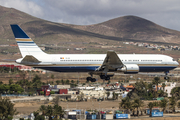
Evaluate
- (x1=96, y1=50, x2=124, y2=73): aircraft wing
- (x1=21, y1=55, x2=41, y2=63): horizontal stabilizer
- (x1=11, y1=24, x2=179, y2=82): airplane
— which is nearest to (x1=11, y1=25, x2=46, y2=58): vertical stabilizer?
(x1=11, y1=24, x2=179, y2=82): airplane

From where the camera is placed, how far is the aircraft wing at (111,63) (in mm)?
61219

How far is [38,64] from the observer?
6575 cm

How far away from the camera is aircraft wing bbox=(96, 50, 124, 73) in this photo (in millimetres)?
61219

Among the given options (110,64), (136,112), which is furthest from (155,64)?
(136,112)

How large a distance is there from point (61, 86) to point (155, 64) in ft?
169

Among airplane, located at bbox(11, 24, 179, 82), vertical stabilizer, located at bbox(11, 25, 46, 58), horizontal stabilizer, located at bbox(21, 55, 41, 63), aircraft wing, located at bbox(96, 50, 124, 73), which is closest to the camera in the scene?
aircraft wing, located at bbox(96, 50, 124, 73)

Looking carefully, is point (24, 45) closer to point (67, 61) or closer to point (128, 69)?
point (67, 61)

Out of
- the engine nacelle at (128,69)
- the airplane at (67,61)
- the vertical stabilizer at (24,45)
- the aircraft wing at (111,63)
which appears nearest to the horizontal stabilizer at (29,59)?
the airplane at (67,61)

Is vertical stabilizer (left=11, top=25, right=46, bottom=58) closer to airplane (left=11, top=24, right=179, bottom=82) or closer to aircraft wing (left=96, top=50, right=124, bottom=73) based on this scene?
airplane (left=11, top=24, right=179, bottom=82)

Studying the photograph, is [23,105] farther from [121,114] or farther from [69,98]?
[121,114]

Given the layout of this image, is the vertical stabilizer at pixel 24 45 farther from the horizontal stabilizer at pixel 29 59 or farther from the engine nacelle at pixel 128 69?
the engine nacelle at pixel 128 69

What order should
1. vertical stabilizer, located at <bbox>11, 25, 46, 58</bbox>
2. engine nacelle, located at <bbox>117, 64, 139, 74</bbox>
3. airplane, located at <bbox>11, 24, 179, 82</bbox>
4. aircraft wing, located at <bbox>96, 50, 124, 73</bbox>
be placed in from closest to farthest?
aircraft wing, located at <bbox>96, 50, 124, 73</bbox>, engine nacelle, located at <bbox>117, 64, 139, 74</bbox>, airplane, located at <bbox>11, 24, 179, 82</bbox>, vertical stabilizer, located at <bbox>11, 25, 46, 58</bbox>

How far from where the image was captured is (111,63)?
63438 millimetres

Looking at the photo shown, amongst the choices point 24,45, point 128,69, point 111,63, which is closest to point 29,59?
point 24,45
